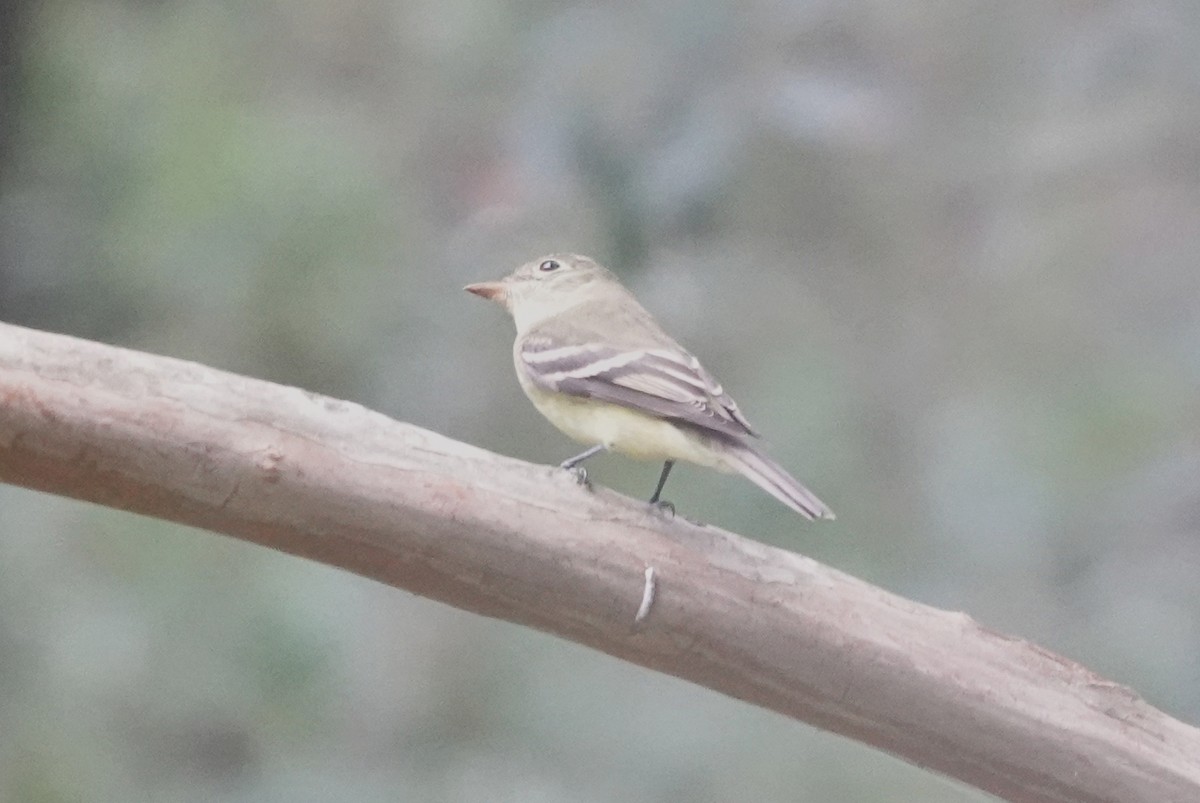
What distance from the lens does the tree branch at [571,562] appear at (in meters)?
1.18

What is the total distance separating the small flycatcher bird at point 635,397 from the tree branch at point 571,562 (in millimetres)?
89

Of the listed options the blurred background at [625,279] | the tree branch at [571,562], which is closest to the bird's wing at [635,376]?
the tree branch at [571,562]

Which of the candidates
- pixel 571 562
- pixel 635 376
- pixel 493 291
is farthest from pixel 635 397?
pixel 493 291

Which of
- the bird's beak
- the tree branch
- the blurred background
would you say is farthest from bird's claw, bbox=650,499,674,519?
the blurred background

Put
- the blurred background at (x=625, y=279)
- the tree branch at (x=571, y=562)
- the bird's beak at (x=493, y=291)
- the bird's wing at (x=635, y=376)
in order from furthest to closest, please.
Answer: the blurred background at (x=625, y=279), the bird's beak at (x=493, y=291), the bird's wing at (x=635, y=376), the tree branch at (x=571, y=562)

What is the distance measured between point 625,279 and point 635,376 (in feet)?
2.11

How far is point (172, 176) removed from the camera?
7.27 ft

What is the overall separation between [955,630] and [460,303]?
122cm

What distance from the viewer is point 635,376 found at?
1.52m

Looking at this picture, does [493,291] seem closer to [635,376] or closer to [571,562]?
[635,376]

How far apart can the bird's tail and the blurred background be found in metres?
0.69

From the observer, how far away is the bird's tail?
136cm

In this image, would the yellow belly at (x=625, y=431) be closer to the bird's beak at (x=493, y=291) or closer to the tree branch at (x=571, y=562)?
the tree branch at (x=571, y=562)

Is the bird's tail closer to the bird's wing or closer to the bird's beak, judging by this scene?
the bird's wing
